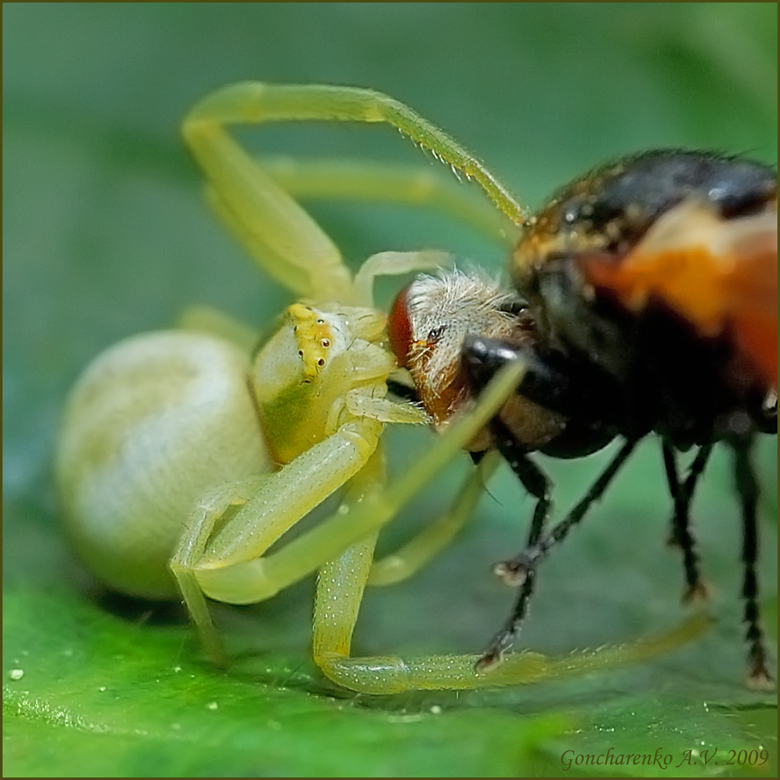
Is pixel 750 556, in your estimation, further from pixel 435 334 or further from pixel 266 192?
pixel 266 192

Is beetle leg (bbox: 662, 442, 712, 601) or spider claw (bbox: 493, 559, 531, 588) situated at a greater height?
beetle leg (bbox: 662, 442, 712, 601)

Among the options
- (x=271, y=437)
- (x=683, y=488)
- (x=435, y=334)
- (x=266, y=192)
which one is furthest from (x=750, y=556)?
(x=266, y=192)

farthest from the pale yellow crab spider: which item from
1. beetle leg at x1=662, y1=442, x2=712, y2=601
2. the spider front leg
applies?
beetle leg at x1=662, y1=442, x2=712, y2=601

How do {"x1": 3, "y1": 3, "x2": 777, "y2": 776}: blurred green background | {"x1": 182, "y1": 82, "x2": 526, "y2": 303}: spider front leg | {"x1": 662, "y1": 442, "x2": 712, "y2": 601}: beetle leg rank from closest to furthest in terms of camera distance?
{"x1": 3, "y1": 3, "x2": 777, "y2": 776}: blurred green background < {"x1": 662, "y1": 442, "x2": 712, "y2": 601}: beetle leg < {"x1": 182, "y1": 82, "x2": 526, "y2": 303}: spider front leg

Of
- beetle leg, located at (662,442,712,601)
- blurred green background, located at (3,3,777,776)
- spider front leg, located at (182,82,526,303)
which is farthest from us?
spider front leg, located at (182,82,526,303)

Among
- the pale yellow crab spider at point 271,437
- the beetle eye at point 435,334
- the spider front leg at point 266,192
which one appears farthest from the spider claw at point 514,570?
the spider front leg at point 266,192

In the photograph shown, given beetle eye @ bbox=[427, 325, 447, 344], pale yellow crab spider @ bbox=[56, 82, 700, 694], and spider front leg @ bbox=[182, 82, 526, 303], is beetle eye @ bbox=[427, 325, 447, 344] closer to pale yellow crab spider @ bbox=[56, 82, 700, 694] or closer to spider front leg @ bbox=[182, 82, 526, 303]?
pale yellow crab spider @ bbox=[56, 82, 700, 694]

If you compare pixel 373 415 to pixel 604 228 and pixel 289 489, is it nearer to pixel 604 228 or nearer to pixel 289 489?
pixel 289 489
